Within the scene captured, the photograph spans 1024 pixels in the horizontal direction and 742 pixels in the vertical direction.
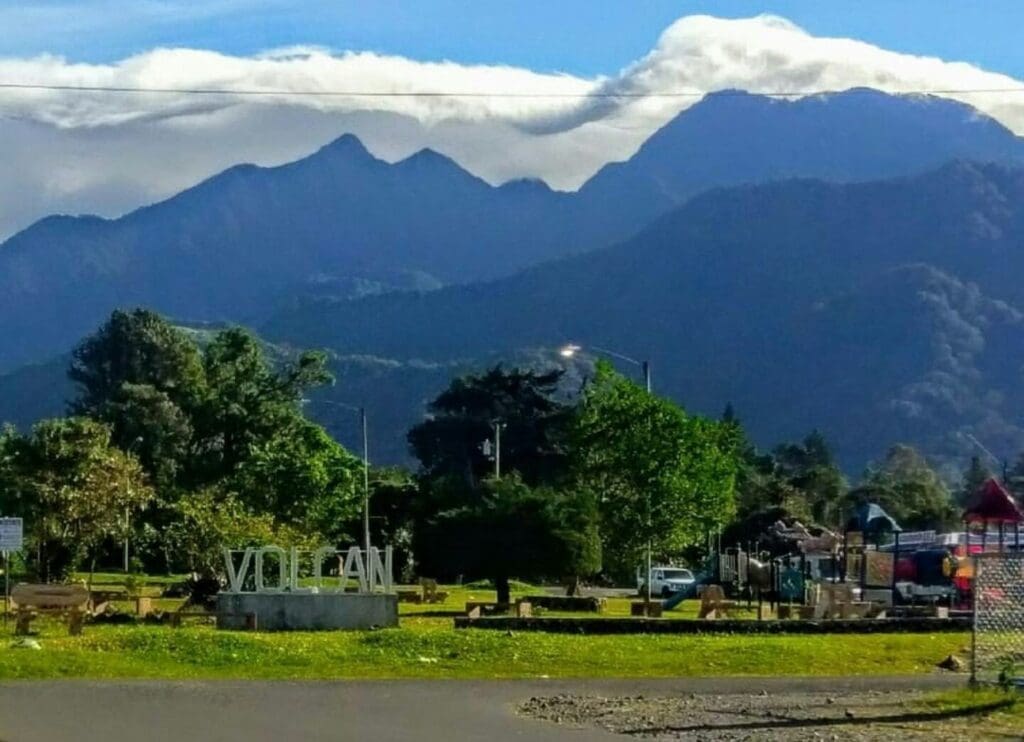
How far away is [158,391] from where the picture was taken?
9850 cm

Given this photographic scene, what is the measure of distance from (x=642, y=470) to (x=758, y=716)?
3644 cm

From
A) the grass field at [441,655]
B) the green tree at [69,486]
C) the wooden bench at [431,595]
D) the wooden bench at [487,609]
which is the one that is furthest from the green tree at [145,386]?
the grass field at [441,655]

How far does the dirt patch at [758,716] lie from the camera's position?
1816 cm

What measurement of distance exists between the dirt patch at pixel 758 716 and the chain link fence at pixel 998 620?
44.5 inches

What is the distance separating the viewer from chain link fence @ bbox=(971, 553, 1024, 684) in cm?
2255

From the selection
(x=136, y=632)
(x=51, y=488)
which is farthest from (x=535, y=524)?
(x=136, y=632)

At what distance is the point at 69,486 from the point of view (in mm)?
54312

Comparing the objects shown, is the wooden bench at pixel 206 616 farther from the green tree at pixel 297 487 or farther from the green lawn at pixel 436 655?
the green tree at pixel 297 487

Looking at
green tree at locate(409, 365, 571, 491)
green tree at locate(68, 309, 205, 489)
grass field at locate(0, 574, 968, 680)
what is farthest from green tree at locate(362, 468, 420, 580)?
grass field at locate(0, 574, 968, 680)

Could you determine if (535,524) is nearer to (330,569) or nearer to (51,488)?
(51,488)

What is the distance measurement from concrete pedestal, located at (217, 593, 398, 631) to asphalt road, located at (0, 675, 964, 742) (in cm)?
1034

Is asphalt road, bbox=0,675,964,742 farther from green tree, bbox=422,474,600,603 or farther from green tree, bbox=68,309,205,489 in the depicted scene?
green tree, bbox=68,309,205,489

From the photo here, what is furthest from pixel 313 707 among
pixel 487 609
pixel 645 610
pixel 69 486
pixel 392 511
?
pixel 392 511

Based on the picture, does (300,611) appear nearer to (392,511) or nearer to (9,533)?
(9,533)
